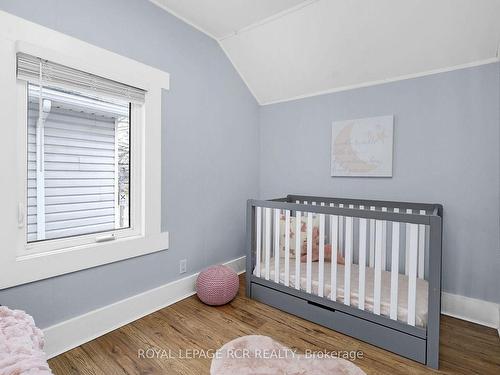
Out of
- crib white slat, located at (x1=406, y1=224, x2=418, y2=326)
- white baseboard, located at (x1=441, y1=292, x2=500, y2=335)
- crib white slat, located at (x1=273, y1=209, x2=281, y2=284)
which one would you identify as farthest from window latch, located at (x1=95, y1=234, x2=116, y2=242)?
white baseboard, located at (x1=441, y1=292, x2=500, y2=335)

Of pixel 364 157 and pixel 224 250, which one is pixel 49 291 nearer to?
pixel 224 250

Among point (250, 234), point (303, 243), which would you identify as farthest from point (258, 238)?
point (303, 243)

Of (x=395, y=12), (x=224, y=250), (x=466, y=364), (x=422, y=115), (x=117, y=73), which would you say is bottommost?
(x=466, y=364)

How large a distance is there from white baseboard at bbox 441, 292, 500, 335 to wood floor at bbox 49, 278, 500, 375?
7 cm

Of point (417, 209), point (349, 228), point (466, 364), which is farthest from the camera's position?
point (417, 209)

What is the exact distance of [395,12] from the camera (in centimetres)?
191

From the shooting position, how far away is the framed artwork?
2342 mm

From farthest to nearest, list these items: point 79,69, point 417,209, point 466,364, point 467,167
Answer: point 417,209 < point 467,167 < point 79,69 < point 466,364

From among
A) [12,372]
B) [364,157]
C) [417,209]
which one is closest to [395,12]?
[364,157]

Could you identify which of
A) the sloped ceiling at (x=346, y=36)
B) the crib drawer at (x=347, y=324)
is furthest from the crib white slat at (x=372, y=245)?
the sloped ceiling at (x=346, y=36)

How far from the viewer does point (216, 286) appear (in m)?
2.15

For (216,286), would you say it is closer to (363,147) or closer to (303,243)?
(303,243)

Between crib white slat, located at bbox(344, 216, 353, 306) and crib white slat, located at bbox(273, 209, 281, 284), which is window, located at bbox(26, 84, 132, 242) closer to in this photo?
crib white slat, located at bbox(273, 209, 281, 284)

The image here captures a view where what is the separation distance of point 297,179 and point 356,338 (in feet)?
5.14
